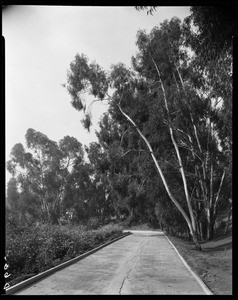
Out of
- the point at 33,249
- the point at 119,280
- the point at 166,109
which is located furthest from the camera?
the point at 166,109

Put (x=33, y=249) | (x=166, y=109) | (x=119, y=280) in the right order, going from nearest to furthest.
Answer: (x=119, y=280), (x=33, y=249), (x=166, y=109)

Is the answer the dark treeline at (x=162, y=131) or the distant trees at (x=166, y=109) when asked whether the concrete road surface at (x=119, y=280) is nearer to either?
the dark treeline at (x=162, y=131)

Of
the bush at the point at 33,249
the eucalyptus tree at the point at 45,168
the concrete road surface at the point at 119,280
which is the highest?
the eucalyptus tree at the point at 45,168

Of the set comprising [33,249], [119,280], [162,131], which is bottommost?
[119,280]

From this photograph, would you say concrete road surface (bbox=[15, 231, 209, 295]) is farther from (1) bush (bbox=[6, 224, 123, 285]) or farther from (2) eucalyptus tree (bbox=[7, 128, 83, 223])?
(2) eucalyptus tree (bbox=[7, 128, 83, 223])

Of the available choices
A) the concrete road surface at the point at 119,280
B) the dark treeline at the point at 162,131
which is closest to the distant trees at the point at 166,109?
the dark treeline at the point at 162,131

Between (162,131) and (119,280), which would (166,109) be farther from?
(119,280)

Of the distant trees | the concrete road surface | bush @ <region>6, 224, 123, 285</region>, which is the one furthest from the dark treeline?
the concrete road surface

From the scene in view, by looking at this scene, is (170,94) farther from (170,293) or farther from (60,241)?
(170,293)

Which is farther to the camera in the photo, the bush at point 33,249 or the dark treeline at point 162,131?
the dark treeline at point 162,131

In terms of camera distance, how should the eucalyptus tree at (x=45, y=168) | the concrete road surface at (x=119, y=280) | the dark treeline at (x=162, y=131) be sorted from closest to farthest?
1. the concrete road surface at (x=119, y=280)
2. the dark treeline at (x=162, y=131)
3. the eucalyptus tree at (x=45, y=168)

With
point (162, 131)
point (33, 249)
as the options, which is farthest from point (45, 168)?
point (33, 249)

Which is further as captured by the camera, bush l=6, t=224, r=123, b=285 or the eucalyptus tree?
the eucalyptus tree

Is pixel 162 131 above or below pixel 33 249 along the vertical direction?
above
